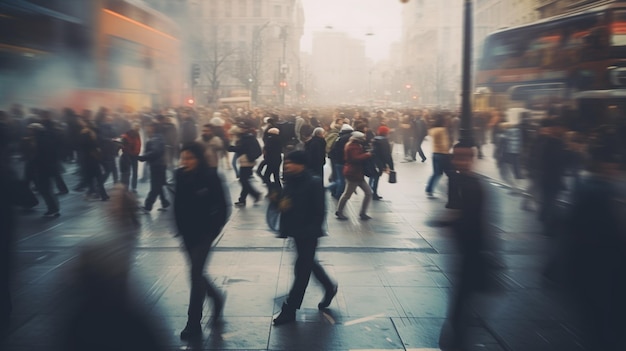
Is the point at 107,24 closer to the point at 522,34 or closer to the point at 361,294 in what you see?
the point at 522,34

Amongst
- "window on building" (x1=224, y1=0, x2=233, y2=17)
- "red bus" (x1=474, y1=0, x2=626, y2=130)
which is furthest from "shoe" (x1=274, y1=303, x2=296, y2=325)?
"window on building" (x1=224, y1=0, x2=233, y2=17)

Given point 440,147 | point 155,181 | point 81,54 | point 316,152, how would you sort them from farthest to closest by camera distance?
point 81,54, point 440,147, point 155,181, point 316,152

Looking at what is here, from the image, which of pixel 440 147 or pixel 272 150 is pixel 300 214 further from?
pixel 440 147

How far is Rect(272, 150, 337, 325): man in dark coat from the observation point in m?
5.34

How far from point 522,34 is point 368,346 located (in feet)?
62.2

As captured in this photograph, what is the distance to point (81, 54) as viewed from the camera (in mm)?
18469

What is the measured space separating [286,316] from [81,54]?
50.9ft

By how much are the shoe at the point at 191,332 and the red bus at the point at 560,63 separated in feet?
46.9

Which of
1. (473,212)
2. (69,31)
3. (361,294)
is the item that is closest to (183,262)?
(361,294)

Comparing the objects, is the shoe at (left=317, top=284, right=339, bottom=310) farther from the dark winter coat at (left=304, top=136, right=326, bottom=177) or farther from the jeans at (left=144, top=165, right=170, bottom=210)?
the jeans at (left=144, top=165, right=170, bottom=210)

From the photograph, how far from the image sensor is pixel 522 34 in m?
21.4

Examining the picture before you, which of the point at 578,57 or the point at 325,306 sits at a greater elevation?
the point at 578,57

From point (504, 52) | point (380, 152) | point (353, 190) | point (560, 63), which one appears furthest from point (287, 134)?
point (504, 52)

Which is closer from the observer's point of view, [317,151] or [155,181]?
[317,151]
